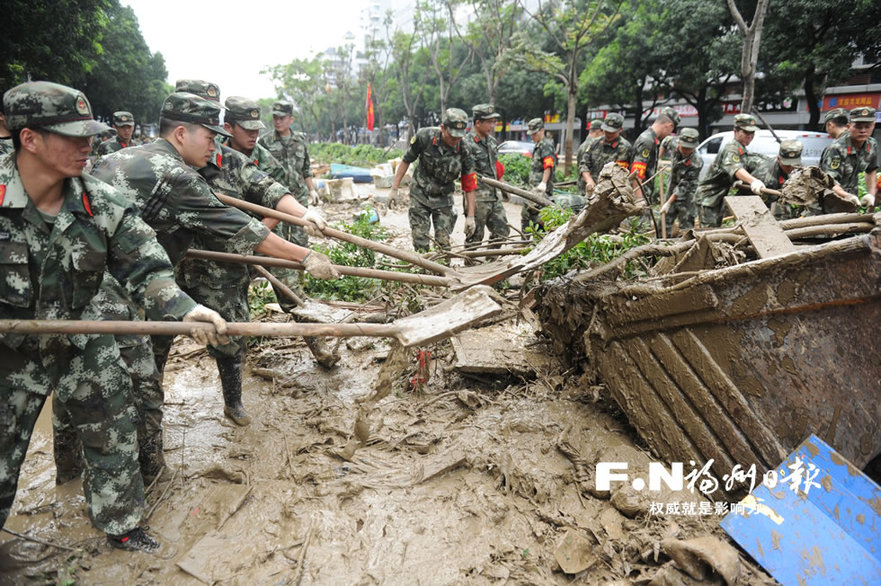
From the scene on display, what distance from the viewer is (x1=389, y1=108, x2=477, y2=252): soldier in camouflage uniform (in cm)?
578

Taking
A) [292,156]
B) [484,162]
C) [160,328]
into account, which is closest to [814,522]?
[160,328]

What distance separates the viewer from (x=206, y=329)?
210 centimetres

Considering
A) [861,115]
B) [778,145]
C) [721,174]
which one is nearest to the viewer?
[861,115]

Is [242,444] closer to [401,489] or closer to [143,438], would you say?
[143,438]

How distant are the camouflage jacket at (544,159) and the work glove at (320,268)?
6416mm

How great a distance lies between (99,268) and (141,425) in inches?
40.3

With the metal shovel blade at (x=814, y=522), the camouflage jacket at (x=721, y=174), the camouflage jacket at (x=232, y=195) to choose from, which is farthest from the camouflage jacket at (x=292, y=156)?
the metal shovel blade at (x=814, y=522)

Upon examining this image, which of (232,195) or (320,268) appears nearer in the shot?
(320,268)

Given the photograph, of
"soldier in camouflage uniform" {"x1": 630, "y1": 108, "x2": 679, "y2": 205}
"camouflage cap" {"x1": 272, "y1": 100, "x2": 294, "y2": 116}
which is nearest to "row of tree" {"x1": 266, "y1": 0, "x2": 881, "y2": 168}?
"soldier in camouflage uniform" {"x1": 630, "y1": 108, "x2": 679, "y2": 205}

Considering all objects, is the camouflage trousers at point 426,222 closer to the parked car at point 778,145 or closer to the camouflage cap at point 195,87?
the camouflage cap at point 195,87

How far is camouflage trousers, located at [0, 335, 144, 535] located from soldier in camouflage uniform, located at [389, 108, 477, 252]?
365cm

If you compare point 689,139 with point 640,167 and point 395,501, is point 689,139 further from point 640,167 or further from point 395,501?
Answer: point 395,501

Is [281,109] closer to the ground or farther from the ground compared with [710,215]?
farther from the ground

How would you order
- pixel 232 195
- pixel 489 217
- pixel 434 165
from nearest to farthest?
pixel 232 195 → pixel 434 165 → pixel 489 217
